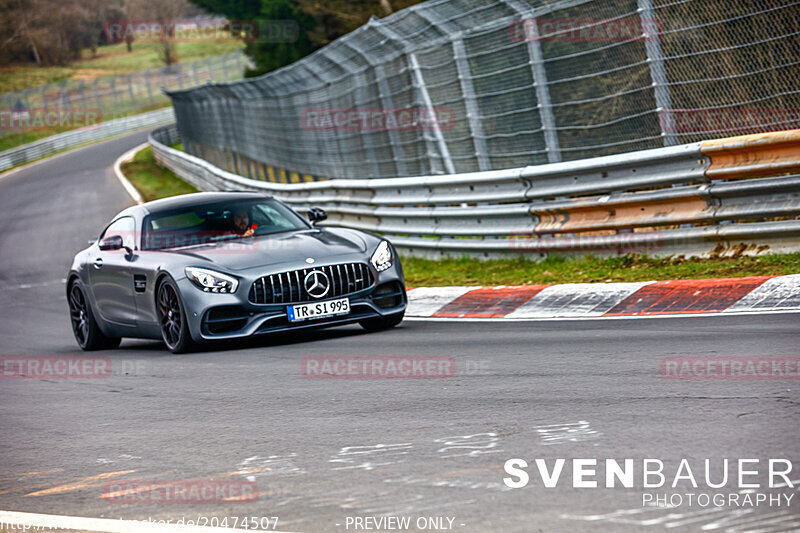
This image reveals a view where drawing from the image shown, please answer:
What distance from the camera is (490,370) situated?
678 cm

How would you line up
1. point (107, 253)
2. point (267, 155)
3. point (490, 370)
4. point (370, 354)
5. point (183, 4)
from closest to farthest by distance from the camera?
point (490, 370), point (370, 354), point (107, 253), point (267, 155), point (183, 4)

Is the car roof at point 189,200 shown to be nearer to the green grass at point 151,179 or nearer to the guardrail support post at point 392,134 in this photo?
the guardrail support post at point 392,134

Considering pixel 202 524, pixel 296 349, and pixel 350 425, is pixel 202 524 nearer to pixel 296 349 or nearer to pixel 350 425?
pixel 350 425

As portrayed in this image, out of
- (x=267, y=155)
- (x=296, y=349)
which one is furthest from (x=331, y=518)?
(x=267, y=155)

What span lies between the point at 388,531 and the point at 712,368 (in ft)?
9.53

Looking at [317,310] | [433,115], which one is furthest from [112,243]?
[433,115]

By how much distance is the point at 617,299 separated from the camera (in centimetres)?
927

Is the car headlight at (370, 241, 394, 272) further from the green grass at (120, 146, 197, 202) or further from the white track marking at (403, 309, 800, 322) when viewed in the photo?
the green grass at (120, 146, 197, 202)

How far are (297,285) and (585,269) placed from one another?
3.33 metres

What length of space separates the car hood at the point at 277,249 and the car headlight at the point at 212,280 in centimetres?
11

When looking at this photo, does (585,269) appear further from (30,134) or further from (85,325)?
(30,134)

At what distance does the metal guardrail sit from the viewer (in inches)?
2341

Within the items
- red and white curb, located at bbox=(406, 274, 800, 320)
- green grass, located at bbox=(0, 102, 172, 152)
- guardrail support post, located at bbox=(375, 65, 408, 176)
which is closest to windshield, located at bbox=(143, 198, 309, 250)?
red and white curb, located at bbox=(406, 274, 800, 320)

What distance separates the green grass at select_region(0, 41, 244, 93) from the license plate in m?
88.4
